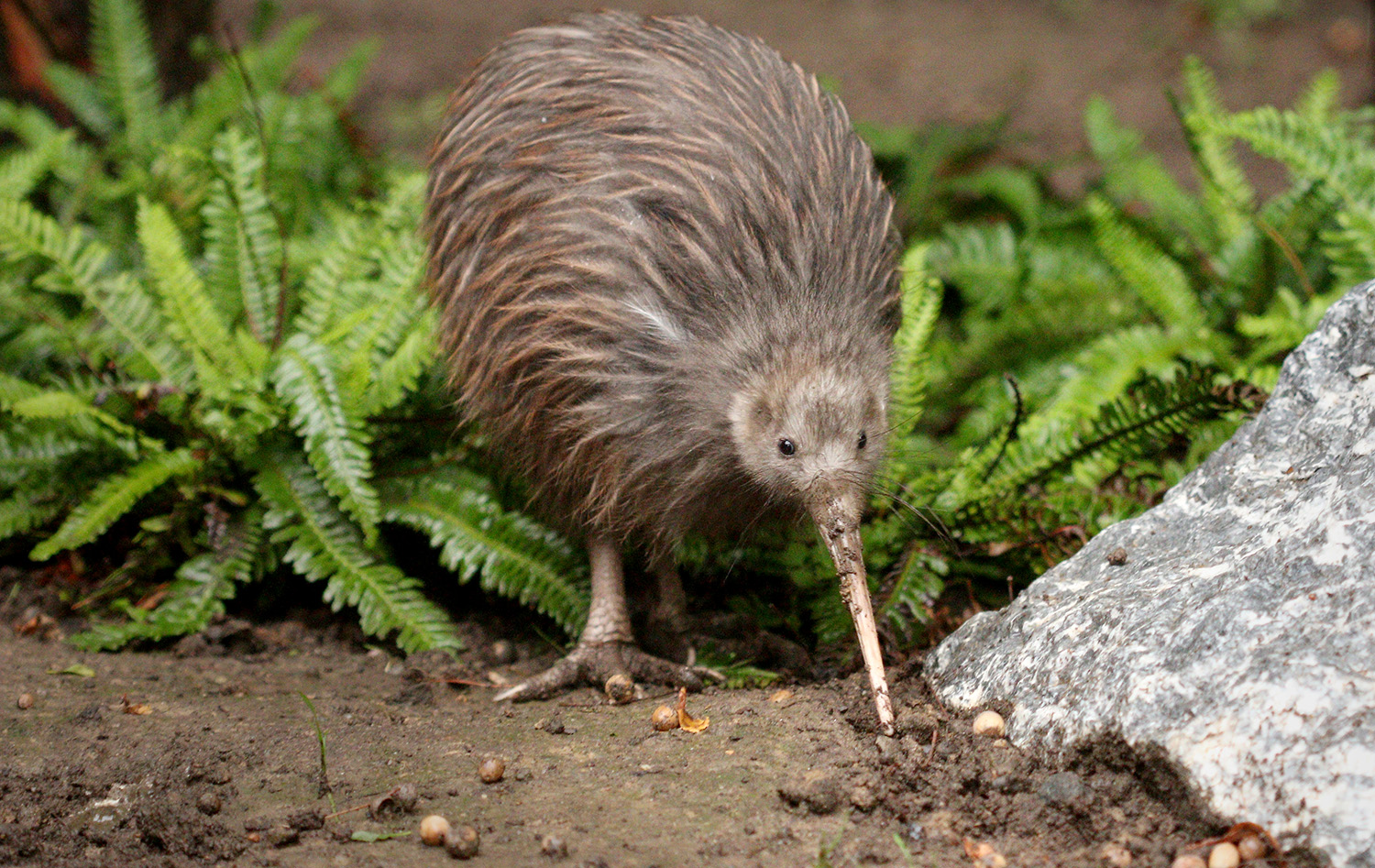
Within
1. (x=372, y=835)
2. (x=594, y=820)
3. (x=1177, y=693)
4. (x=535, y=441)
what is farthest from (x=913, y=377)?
(x=372, y=835)

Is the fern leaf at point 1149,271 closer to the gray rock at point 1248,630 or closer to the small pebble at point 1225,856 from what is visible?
the gray rock at point 1248,630

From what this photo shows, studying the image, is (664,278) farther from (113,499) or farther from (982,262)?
(982,262)

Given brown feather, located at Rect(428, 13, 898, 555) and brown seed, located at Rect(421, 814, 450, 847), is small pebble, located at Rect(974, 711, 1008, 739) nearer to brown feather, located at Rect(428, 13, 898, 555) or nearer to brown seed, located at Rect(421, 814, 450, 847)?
brown feather, located at Rect(428, 13, 898, 555)

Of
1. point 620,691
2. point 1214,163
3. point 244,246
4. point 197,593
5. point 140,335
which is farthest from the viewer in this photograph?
point 1214,163

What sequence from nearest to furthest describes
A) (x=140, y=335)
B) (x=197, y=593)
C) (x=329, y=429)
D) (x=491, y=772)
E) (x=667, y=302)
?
(x=491, y=772) → (x=667, y=302) → (x=329, y=429) → (x=197, y=593) → (x=140, y=335)

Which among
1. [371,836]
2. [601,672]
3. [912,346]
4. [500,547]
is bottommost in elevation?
[371,836]

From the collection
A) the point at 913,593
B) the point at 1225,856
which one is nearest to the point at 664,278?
the point at 913,593

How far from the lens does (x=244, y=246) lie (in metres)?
4.73

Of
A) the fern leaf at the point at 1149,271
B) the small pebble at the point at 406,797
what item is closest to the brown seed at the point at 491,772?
the small pebble at the point at 406,797

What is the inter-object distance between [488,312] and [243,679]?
54.6 inches

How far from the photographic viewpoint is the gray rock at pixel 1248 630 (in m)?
2.37

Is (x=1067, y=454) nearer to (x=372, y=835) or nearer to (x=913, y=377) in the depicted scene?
(x=913, y=377)

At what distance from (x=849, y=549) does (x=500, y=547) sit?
136 cm

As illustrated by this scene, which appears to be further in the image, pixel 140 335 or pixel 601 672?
pixel 140 335
